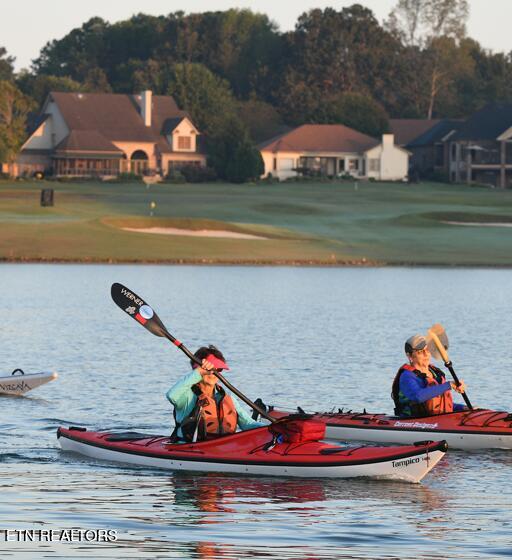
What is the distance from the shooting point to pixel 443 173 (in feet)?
445

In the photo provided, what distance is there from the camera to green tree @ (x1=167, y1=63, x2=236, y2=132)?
142m

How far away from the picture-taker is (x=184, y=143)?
133500 millimetres

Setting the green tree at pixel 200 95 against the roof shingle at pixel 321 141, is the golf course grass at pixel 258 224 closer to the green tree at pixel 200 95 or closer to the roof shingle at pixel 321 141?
the roof shingle at pixel 321 141

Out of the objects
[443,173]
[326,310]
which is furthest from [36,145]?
[326,310]

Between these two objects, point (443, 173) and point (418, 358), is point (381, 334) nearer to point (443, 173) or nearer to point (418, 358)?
point (418, 358)

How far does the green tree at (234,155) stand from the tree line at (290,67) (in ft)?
39.3

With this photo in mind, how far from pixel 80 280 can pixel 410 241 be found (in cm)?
2227

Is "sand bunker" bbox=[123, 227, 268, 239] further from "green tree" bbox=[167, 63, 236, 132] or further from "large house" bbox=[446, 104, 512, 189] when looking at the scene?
"green tree" bbox=[167, 63, 236, 132]

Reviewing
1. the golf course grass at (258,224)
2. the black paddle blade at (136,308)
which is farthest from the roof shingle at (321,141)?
the black paddle blade at (136,308)

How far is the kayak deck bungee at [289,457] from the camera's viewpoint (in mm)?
18344

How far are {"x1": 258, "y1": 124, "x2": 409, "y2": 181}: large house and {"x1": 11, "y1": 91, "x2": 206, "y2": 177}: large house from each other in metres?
6.64

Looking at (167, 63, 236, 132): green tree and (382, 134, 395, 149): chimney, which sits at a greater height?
(167, 63, 236, 132): green tree

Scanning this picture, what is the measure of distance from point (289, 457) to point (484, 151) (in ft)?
386

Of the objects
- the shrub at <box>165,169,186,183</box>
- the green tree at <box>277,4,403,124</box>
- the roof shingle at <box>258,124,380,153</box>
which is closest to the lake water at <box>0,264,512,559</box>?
the shrub at <box>165,169,186,183</box>
